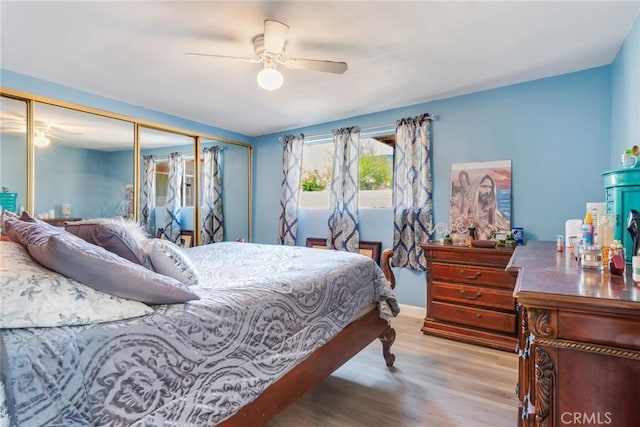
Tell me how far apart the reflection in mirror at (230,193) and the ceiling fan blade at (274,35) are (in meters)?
2.75

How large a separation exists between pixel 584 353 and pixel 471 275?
2094 mm

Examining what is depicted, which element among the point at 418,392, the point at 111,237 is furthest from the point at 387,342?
the point at 111,237

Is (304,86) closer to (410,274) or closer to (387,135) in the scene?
(387,135)

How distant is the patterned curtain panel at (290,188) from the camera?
4.53 meters

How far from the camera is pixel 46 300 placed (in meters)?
0.88

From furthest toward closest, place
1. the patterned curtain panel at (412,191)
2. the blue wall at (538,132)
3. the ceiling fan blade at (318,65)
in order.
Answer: the patterned curtain panel at (412,191), the blue wall at (538,132), the ceiling fan blade at (318,65)

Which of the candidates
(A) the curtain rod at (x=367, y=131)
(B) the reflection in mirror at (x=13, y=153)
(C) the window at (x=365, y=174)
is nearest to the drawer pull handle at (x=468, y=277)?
(C) the window at (x=365, y=174)

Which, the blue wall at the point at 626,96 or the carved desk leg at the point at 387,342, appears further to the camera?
the carved desk leg at the point at 387,342

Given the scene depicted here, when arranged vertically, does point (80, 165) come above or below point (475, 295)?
above

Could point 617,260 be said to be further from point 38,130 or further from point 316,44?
point 38,130

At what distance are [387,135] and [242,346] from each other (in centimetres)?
331

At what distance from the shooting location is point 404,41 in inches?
88.4

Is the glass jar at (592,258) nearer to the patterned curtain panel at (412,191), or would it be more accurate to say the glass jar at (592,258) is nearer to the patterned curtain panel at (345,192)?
the patterned curtain panel at (412,191)

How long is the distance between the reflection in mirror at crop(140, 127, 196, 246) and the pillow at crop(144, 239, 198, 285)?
8.44 feet
